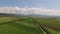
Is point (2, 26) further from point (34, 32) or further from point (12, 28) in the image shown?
point (34, 32)

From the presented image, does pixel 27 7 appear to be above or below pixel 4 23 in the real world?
above

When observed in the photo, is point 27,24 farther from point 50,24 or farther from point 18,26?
point 50,24

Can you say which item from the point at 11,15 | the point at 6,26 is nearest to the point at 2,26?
the point at 6,26

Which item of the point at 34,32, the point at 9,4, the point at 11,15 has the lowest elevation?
the point at 34,32

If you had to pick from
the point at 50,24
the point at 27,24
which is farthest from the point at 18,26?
the point at 50,24

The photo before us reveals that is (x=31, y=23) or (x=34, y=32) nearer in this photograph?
(x=34, y=32)

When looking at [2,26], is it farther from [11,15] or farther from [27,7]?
[27,7]
